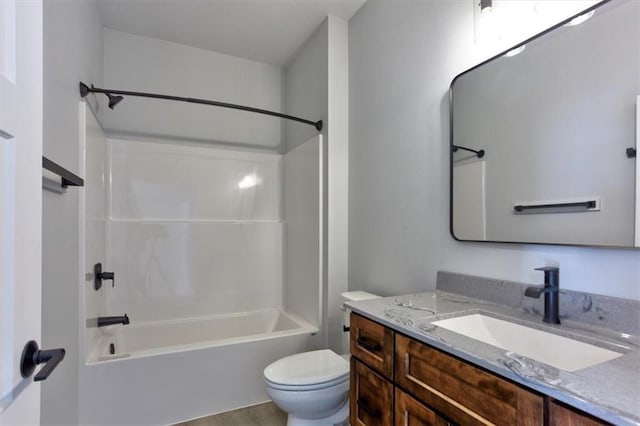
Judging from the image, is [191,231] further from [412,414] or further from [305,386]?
[412,414]

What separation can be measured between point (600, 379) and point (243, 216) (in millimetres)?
2706

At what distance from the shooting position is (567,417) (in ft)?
2.07

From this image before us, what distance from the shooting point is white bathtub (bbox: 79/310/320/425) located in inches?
73.7

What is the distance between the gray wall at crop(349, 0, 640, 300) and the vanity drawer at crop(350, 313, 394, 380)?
559 mm

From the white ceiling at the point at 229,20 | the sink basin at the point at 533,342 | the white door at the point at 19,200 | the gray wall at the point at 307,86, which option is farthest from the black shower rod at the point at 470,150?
the white door at the point at 19,200

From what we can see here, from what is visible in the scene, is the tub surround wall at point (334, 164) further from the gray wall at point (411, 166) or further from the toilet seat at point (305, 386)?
the toilet seat at point (305, 386)

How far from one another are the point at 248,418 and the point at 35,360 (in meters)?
1.71

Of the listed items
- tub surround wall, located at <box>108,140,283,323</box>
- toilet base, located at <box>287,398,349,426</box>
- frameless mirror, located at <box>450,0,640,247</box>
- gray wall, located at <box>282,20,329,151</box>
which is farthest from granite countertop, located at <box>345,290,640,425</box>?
tub surround wall, located at <box>108,140,283,323</box>

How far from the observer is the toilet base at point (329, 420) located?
1.68 meters

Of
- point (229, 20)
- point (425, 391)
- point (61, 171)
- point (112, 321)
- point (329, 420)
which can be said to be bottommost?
point (329, 420)

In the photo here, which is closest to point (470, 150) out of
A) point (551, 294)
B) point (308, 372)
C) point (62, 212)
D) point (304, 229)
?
point (551, 294)

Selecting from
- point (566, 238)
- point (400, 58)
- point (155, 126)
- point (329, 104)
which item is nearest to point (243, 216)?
point (155, 126)

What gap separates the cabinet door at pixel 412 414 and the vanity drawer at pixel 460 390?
0.08 feet

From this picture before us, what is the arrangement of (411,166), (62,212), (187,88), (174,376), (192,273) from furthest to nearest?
1. (187,88)
2. (192,273)
3. (174,376)
4. (411,166)
5. (62,212)
